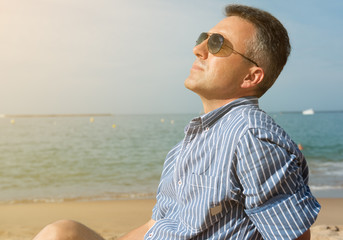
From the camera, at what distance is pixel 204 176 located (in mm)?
1725

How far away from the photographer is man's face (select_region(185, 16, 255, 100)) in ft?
6.60

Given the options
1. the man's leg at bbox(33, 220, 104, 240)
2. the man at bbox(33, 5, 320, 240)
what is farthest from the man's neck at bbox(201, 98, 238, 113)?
the man's leg at bbox(33, 220, 104, 240)

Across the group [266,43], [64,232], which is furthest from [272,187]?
[64,232]

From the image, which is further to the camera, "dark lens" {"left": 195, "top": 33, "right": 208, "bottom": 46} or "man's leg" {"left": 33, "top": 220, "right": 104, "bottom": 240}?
"dark lens" {"left": 195, "top": 33, "right": 208, "bottom": 46}

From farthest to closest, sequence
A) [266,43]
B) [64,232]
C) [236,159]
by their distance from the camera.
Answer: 1. [266,43]
2. [64,232]
3. [236,159]

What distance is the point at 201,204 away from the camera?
169 cm

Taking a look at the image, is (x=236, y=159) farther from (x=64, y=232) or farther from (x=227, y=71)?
(x=64, y=232)

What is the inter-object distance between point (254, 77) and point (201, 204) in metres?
0.74

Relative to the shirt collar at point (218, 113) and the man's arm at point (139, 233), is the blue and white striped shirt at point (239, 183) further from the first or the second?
the man's arm at point (139, 233)

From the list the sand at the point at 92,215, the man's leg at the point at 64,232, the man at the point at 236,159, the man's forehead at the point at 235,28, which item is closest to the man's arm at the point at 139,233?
the man at the point at 236,159

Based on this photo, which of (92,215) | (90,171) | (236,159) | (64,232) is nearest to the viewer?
(236,159)

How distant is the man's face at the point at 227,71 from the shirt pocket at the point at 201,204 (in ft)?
1.58

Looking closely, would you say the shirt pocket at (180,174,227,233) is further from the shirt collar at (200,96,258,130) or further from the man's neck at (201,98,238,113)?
the man's neck at (201,98,238,113)

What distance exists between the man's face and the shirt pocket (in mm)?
482
